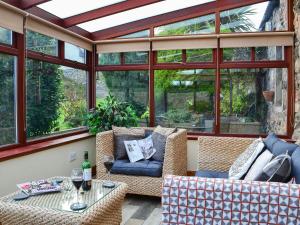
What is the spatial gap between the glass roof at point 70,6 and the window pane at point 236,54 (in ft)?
5.83

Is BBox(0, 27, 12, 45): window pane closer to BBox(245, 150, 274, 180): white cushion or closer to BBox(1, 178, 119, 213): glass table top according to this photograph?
BBox(1, 178, 119, 213): glass table top

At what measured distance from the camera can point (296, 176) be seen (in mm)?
1842

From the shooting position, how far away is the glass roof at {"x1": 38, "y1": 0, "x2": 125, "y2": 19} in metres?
3.68

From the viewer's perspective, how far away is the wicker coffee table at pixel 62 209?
1.97 meters

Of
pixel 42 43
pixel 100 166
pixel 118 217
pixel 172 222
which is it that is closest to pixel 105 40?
pixel 42 43

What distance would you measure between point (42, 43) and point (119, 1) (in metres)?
1.17

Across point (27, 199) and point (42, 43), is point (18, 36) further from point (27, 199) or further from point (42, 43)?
point (27, 199)

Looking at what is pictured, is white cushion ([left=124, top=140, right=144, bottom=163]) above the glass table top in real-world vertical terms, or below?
above

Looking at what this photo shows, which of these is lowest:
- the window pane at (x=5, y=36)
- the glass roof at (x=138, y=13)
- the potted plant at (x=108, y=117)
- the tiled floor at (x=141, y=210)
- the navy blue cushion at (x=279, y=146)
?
the tiled floor at (x=141, y=210)

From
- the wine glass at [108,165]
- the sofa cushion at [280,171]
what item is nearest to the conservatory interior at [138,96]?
the wine glass at [108,165]

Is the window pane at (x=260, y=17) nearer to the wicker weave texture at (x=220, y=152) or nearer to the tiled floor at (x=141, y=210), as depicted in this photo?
the wicker weave texture at (x=220, y=152)

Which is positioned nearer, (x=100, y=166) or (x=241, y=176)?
(x=241, y=176)

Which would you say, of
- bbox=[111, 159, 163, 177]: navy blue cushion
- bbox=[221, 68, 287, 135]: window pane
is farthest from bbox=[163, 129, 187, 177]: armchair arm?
bbox=[221, 68, 287, 135]: window pane

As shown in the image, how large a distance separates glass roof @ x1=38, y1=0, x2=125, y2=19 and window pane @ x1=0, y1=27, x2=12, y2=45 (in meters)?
0.62
